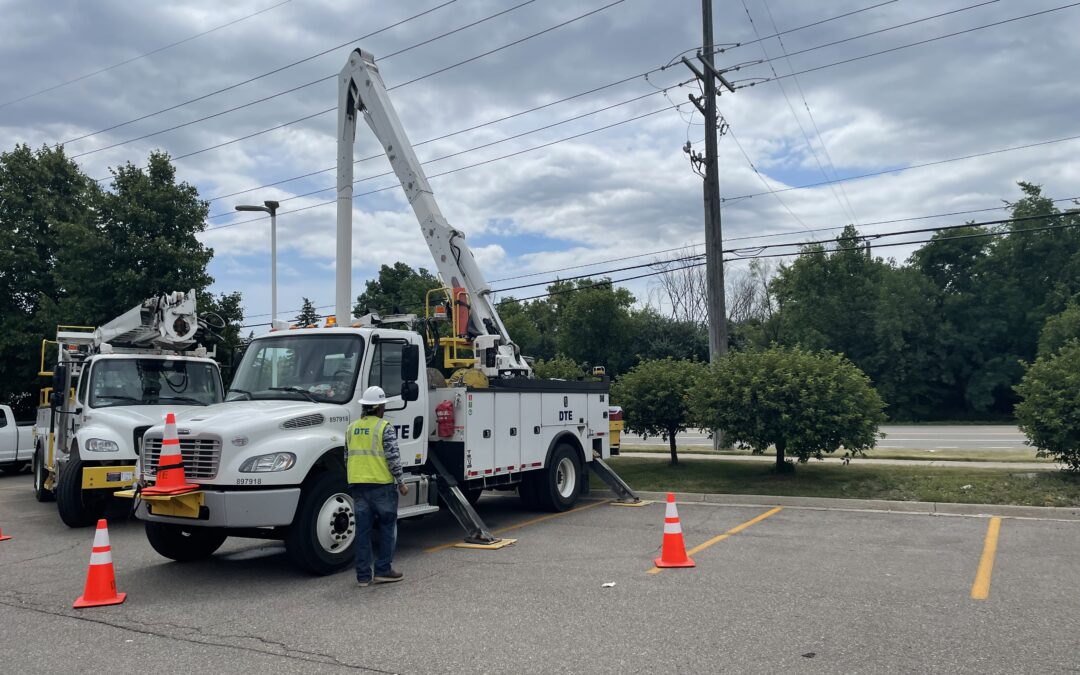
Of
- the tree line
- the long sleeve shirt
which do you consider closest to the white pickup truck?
the tree line

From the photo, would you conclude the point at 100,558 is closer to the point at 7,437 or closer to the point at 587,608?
the point at 587,608

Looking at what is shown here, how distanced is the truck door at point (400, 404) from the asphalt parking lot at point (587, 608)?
3.85 ft

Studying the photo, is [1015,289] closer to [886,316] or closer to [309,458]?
[886,316]

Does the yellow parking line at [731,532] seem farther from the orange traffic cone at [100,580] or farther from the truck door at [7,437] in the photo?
the truck door at [7,437]

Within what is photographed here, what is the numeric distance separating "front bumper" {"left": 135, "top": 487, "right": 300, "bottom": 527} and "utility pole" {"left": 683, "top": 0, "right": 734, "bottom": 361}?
42.2ft

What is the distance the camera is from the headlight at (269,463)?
7719 mm

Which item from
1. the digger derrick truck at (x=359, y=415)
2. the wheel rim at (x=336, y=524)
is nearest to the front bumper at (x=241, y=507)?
the digger derrick truck at (x=359, y=415)

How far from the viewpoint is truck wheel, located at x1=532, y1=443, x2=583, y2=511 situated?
1208 cm

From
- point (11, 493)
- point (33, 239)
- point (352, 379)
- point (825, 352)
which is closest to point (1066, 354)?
point (825, 352)

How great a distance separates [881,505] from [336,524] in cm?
832

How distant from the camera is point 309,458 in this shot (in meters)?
8.00

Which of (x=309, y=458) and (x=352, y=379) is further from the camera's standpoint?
(x=352, y=379)

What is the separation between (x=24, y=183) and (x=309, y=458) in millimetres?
24665

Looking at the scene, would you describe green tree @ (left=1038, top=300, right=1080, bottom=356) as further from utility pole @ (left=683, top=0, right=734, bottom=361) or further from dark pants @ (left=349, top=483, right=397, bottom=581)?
dark pants @ (left=349, top=483, right=397, bottom=581)
